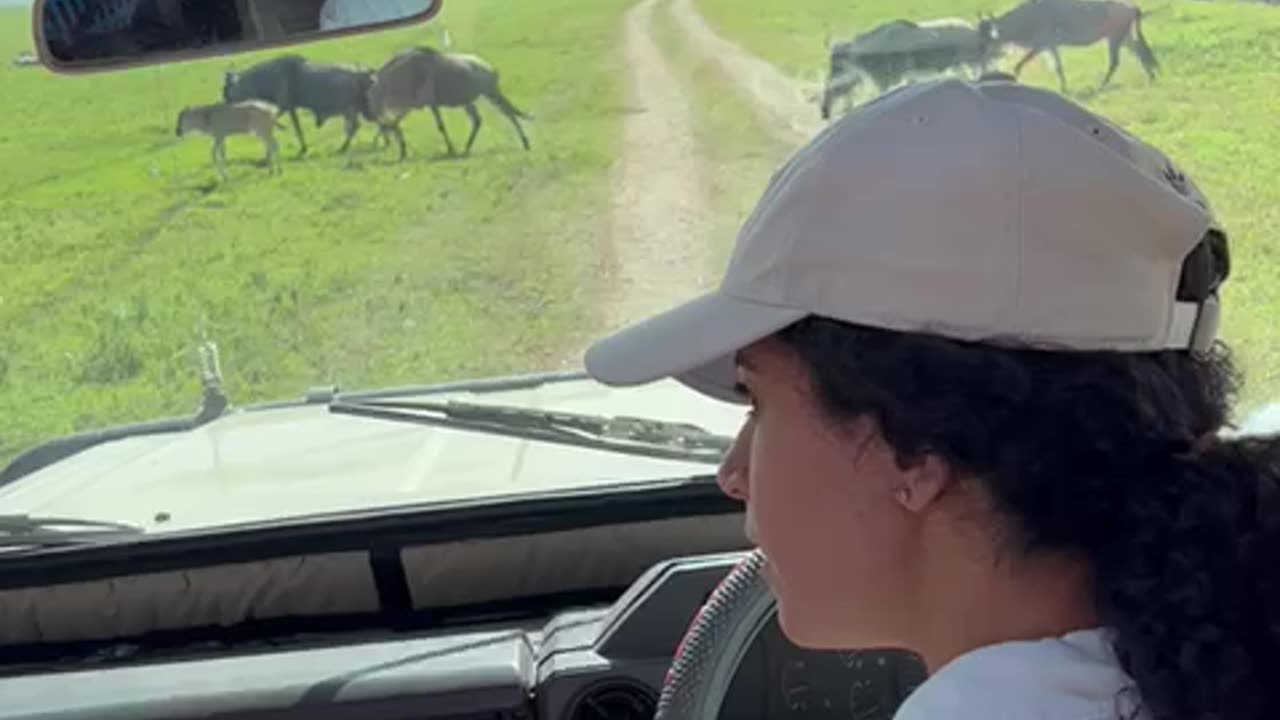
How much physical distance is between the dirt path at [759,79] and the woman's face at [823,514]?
1279 millimetres

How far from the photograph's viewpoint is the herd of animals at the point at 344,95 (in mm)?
2818

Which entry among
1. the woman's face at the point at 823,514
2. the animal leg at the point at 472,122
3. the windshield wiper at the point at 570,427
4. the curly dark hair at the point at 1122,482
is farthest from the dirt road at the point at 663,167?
the curly dark hair at the point at 1122,482

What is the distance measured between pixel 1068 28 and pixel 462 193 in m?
0.89

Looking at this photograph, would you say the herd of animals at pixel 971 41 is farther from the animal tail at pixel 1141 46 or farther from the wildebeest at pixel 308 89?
the wildebeest at pixel 308 89

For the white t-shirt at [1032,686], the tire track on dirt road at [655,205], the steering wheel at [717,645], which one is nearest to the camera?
the white t-shirt at [1032,686]

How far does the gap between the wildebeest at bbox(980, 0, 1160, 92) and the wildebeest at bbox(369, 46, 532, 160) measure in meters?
0.70

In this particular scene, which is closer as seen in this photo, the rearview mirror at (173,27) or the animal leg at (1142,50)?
the rearview mirror at (173,27)

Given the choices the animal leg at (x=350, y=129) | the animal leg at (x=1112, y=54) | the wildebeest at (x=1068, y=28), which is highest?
→ the wildebeest at (x=1068, y=28)

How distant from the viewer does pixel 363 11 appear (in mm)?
2539

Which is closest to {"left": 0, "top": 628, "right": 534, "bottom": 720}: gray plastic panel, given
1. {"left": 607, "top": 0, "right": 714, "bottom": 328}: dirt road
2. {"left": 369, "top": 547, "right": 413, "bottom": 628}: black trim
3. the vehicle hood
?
{"left": 369, "top": 547, "right": 413, "bottom": 628}: black trim

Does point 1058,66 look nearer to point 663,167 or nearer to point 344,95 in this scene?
point 663,167

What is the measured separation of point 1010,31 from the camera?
9.32 feet

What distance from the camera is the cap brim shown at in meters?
1.57

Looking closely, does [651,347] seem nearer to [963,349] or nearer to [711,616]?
[963,349]
